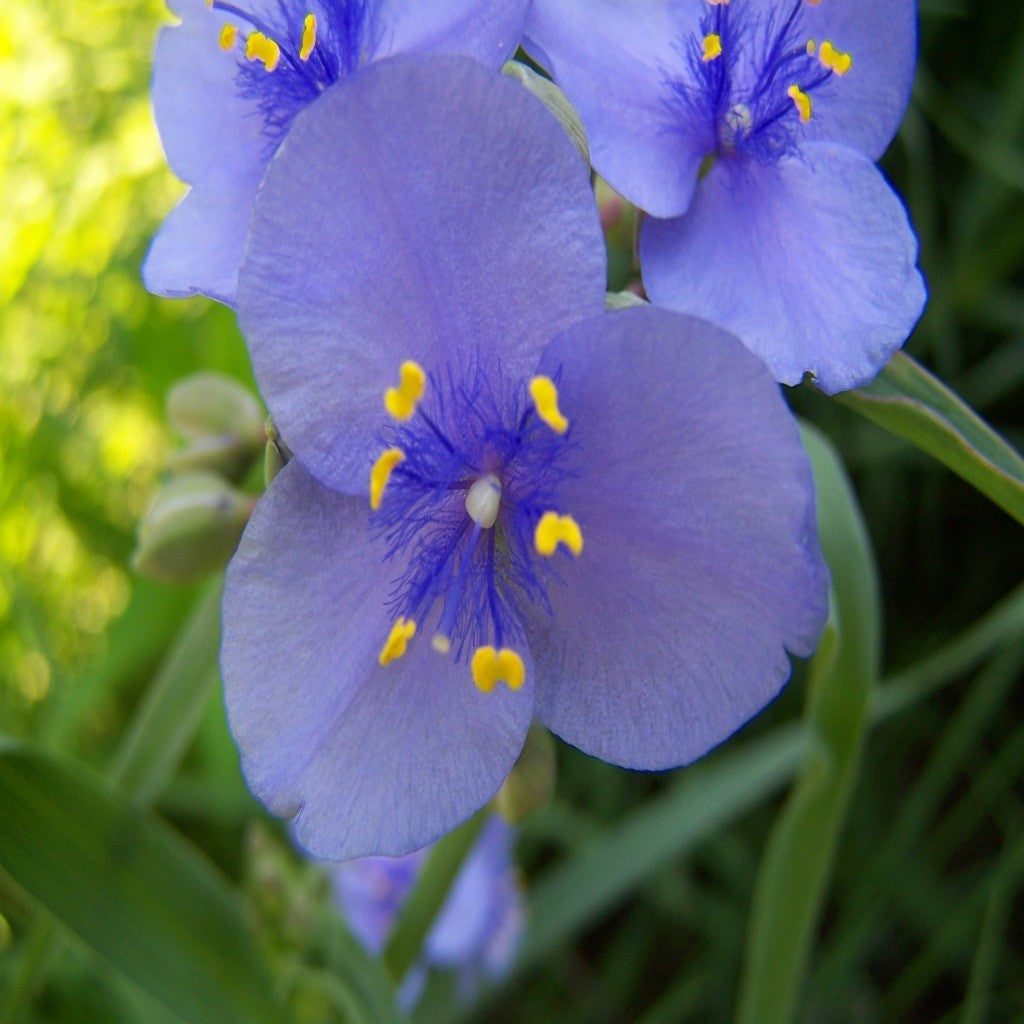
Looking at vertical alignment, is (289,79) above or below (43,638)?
above

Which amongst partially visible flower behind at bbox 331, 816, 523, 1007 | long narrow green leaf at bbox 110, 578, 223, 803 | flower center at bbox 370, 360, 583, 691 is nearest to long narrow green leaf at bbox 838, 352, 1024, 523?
flower center at bbox 370, 360, 583, 691

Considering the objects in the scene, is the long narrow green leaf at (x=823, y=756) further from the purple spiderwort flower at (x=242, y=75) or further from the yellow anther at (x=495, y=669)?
the purple spiderwort flower at (x=242, y=75)

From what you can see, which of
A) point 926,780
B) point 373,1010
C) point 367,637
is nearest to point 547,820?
point 926,780

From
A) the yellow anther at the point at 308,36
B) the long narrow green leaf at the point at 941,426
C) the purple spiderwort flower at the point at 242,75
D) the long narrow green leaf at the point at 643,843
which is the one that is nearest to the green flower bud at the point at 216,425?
the purple spiderwort flower at the point at 242,75

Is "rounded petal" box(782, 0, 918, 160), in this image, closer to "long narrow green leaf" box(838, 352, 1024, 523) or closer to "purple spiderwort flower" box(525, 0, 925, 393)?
"purple spiderwort flower" box(525, 0, 925, 393)

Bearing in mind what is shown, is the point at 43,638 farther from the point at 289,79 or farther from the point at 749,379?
the point at 749,379

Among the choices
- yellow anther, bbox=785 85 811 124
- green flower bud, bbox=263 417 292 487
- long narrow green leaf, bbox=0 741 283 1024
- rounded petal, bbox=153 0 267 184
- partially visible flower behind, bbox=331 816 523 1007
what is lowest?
partially visible flower behind, bbox=331 816 523 1007
